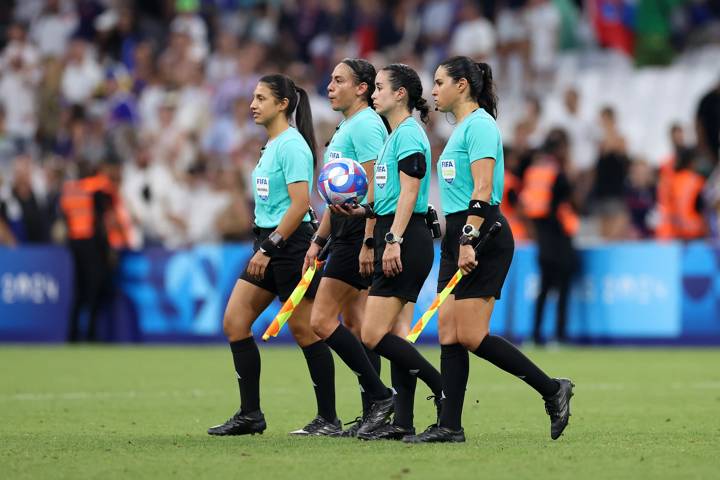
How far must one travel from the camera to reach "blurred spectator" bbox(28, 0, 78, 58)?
88.2 feet

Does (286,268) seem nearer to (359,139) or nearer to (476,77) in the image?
(359,139)

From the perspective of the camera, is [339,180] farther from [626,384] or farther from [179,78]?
[179,78]

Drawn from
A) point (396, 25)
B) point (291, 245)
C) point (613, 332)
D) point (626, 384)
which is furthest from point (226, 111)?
point (291, 245)

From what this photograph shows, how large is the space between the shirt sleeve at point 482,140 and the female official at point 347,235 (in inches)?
33.1

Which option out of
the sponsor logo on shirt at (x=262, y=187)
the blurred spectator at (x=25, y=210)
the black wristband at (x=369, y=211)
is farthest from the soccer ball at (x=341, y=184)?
the blurred spectator at (x=25, y=210)

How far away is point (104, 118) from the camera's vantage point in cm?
2472

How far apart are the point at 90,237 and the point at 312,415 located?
33.0ft

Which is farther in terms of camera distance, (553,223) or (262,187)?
(553,223)

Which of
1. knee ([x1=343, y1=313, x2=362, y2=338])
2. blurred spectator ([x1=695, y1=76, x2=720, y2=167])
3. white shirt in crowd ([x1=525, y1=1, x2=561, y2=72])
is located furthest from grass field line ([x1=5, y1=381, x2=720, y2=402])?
white shirt in crowd ([x1=525, y1=1, x2=561, y2=72])

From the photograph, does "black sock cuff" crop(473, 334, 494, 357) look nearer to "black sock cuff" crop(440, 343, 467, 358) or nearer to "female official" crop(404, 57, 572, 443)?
"female official" crop(404, 57, 572, 443)

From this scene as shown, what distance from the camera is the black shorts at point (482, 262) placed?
29.2 ft

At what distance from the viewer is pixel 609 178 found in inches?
818

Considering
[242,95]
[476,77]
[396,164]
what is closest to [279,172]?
[396,164]

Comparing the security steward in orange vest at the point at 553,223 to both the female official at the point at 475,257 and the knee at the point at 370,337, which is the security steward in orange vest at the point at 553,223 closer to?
the female official at the point at 475,257
